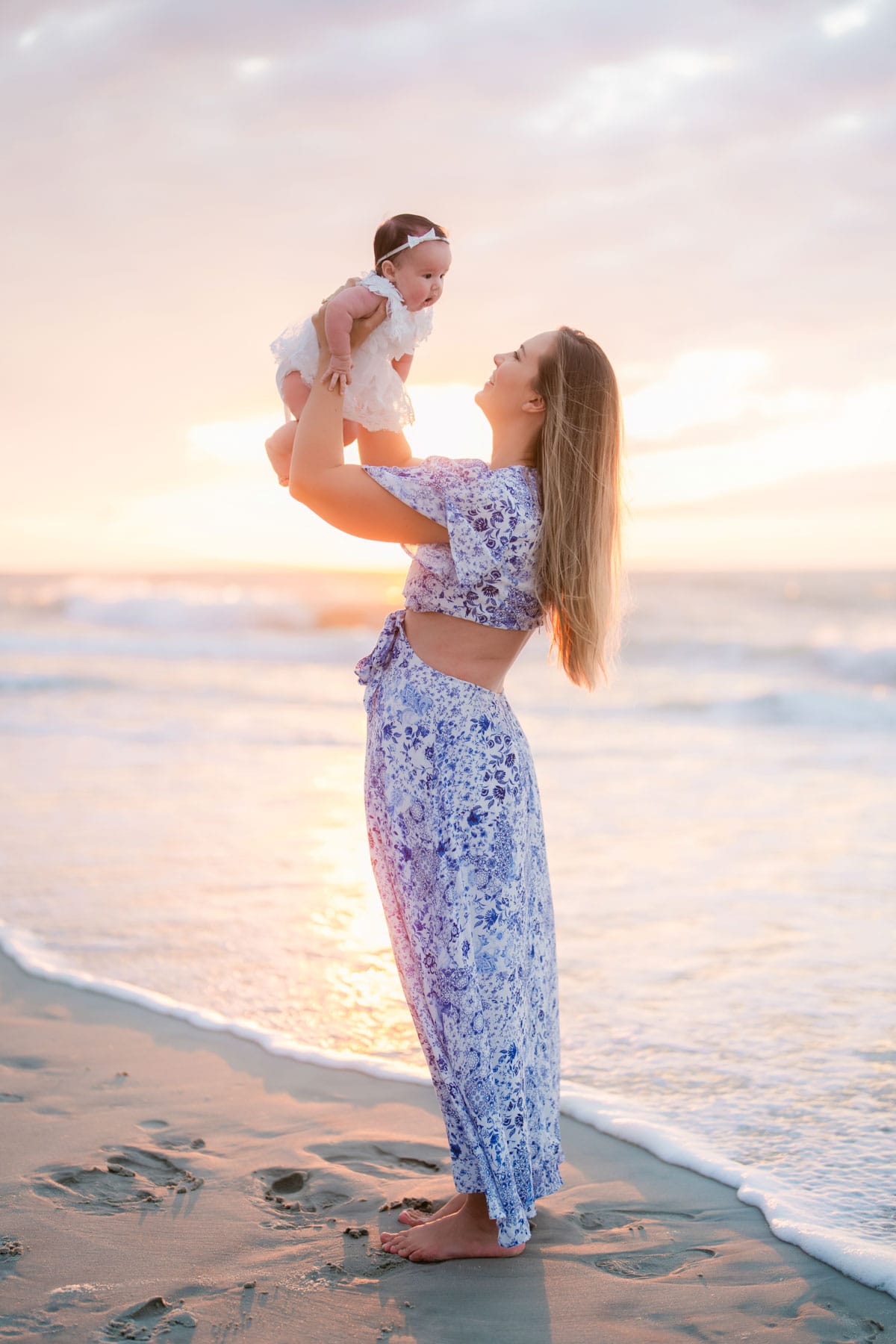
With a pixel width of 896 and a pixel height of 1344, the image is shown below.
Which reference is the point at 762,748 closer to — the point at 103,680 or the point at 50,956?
the point at 50,956

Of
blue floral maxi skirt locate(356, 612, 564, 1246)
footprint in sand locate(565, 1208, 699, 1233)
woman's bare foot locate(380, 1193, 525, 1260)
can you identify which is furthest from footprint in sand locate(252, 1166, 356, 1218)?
footprint in sand locate(565, 1208, 699, 1233)

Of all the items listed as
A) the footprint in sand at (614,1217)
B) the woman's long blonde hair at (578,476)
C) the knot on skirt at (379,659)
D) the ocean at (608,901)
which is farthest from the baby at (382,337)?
the footprint in sand at (614,1217)

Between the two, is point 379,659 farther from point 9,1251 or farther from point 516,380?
point 9,1251

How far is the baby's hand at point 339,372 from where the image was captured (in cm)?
251

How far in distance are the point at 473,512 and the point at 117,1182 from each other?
2.00 metres

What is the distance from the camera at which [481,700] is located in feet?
8.80

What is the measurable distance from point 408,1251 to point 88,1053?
1589mm

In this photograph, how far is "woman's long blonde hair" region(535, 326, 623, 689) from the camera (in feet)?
8.50

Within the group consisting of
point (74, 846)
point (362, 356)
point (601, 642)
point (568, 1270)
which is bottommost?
point (568, 1270)

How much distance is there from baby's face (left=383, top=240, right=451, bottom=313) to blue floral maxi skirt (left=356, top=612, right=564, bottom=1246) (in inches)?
33.4

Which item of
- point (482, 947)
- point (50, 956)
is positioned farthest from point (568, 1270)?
point (50, 956)

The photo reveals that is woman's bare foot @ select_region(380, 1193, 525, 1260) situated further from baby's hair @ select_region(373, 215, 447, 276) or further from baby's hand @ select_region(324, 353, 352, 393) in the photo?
baby's hair @ select_region(373, 215, 447, 276)

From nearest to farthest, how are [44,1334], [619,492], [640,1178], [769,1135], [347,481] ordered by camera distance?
[44,1334] → [347,481] → [619,492] → [640,1178] → [769,1135]

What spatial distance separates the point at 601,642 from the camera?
2.73 metres
